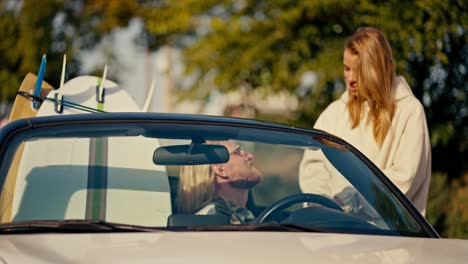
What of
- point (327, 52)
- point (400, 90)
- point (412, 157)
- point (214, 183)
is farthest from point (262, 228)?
point (327, 52)

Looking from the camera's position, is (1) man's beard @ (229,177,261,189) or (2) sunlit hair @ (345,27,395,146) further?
(2) sunlit hair @ (345,27,395,146)

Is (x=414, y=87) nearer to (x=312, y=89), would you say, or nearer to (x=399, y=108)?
(x=312, y=89)

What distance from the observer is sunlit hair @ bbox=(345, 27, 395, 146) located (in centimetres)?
606

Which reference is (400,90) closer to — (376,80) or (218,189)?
(376,80)

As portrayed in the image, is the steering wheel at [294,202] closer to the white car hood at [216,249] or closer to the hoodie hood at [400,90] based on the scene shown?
the white car hood at [216,249]

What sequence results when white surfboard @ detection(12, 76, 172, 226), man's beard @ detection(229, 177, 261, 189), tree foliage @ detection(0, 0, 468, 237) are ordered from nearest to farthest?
1. white surfboard @ detection(12, 76, 172, 226)
2. man's beard @ detection(229, 177, 261, 189)
3. tree foliage @ detection(0, 0, 468, 237)

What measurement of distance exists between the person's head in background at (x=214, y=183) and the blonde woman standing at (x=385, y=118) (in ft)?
3.16

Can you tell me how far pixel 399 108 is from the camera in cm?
608

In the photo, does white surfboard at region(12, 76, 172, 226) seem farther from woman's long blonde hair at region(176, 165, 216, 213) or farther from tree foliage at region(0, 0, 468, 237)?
tree foliage at region(0, 0, 468, 237)

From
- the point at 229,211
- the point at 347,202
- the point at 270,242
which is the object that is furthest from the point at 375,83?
the point at 270,242

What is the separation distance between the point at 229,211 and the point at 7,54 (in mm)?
18506

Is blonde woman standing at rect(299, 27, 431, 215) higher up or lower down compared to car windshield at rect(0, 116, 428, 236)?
higher up

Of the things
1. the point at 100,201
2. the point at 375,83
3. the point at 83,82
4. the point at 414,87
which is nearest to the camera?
the point at 100,201

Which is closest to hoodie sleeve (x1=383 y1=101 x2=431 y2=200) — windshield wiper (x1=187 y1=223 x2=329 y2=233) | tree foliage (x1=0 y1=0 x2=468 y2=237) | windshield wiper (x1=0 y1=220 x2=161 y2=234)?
windshield wiper (x1=187 y1=223 x2=329 y2=233)
